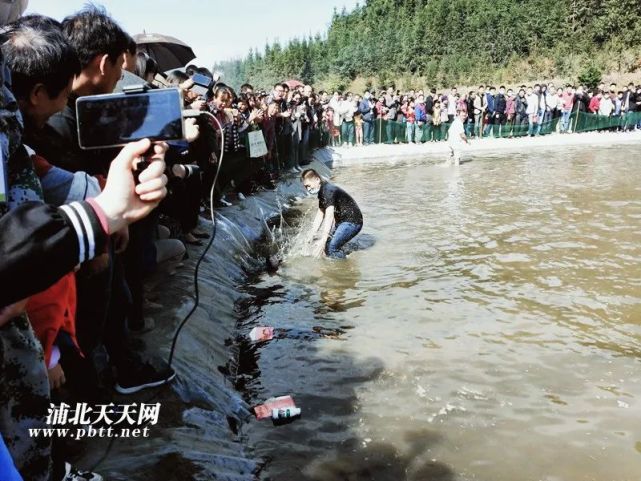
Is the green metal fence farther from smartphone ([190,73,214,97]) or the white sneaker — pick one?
the white sneaker

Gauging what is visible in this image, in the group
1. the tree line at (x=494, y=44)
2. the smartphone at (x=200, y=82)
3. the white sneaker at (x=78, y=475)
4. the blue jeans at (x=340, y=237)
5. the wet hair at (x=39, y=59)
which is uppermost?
the tree line at (x=494, y=44)

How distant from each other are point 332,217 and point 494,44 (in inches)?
1787

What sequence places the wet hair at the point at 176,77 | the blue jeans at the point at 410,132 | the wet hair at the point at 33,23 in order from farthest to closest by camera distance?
the blue jeans at the point at 410,132 < the wet hair at the point at 176,77 < the wet hair at the point at 33,23

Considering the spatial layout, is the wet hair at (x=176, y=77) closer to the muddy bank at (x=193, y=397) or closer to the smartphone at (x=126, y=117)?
the muddy bank at (x=193, y=397)

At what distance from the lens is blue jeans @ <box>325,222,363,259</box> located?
24.9 feet

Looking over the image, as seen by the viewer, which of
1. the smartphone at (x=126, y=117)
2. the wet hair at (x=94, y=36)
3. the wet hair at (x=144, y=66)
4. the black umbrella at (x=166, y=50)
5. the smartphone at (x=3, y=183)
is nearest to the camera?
the smartphone at (x=3, y=183)

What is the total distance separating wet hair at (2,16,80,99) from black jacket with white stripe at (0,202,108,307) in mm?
689

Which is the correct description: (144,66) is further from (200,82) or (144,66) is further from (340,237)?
(340,237)

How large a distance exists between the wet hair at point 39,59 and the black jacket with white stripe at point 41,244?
689 mm

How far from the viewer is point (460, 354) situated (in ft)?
15.1

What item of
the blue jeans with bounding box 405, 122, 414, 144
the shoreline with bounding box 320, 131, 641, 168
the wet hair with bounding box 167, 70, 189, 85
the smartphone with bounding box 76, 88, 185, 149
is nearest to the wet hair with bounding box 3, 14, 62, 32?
the smartphone with bounding box 76, 88, 185, 149

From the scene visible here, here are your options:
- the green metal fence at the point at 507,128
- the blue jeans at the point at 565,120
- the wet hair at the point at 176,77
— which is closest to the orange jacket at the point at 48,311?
the wet hair at the point at 176,77

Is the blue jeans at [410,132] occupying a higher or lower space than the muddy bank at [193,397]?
higher

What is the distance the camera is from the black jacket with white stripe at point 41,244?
1284 millimetres
